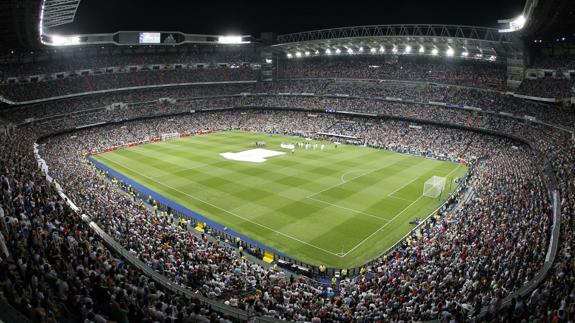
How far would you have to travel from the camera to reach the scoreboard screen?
7362 centimetres

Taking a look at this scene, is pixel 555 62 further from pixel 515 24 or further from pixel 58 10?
pixel 58 10

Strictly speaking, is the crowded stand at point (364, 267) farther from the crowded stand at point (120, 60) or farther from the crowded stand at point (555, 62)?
the crowded stand at point (555, 62)

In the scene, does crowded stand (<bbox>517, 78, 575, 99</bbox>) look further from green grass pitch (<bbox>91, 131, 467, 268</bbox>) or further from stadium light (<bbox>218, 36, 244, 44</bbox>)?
stadium light (<bbox>218, 36, 244, 44</bbox>)

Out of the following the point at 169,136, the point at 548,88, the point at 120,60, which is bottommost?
the point at 169,136

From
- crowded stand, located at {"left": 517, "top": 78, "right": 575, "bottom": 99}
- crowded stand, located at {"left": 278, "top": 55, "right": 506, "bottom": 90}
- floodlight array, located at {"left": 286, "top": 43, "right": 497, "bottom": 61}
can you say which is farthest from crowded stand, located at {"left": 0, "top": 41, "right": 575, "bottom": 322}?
floodlight array, located at {"left": 286, "top": 43, "right": 497, "bottom": 61}

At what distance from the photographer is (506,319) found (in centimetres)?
1058

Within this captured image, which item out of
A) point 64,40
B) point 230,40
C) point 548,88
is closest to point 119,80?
point 64,40

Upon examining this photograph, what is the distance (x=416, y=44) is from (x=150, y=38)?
5042 cm

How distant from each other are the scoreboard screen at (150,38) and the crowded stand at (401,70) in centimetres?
2788

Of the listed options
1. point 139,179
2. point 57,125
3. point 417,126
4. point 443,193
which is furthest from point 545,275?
point 57,125

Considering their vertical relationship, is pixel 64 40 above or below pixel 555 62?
above

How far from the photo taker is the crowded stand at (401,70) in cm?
6000

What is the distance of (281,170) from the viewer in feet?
146

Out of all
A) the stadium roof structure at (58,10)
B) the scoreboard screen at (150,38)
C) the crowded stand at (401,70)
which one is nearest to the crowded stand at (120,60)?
the scoreboard screen at (150,38)
